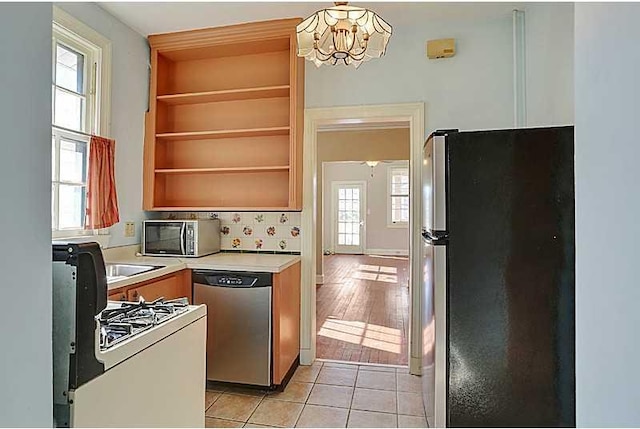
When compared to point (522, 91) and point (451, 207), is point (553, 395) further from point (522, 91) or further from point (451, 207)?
point (522, 91)

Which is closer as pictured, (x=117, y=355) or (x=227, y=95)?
(x=117, y=355)

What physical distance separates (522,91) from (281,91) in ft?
5.72

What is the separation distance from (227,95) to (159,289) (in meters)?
1.58

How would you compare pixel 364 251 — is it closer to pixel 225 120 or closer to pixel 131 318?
pixel 225 120

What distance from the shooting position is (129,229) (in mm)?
2891

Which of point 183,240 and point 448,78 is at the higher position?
point 448,78

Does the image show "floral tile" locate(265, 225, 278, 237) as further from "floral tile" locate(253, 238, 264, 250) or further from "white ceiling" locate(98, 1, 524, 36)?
"white ceiling" locate(98, 1, 524, 36)

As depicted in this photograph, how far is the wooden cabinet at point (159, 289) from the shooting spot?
2.08m

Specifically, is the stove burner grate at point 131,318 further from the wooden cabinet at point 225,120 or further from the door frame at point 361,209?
Answer: the door frame at point 361,209

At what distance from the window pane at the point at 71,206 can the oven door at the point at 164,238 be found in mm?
478

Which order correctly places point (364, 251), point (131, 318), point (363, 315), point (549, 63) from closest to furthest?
A: point (131, 318) < point (549, 63) < point (363, 315) < point (364, 251)
